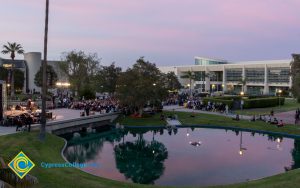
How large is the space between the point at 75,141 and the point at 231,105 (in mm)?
33853

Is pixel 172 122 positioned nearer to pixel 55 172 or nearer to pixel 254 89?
pixel 55 172

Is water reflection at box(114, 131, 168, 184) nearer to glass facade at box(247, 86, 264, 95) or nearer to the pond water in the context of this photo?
the pond water

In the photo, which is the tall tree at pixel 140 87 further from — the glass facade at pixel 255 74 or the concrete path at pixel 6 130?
the glass facade at pixel 255 74

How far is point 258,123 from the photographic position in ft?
158

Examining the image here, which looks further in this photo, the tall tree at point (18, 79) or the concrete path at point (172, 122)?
the tall tree at point (18, 79)

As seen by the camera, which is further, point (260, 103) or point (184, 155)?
point (260, 103)

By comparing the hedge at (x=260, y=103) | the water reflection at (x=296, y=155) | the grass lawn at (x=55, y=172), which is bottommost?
the water reflection at (x=296, y=155)

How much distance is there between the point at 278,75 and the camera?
402 feet

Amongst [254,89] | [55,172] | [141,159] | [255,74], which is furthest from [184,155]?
[254,89]

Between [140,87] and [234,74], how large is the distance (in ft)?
310

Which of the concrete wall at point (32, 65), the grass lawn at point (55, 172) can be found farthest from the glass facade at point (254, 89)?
the grass lawn at point (55, 172)

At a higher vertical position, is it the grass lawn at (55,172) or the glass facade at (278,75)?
the glass facade at (278,75)

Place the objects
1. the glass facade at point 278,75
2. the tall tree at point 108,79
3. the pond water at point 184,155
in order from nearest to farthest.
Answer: the pond water at point 184,155 < the tall tree at point 108,79 < the glass facade at point 278,75

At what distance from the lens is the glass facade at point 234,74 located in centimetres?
13612
